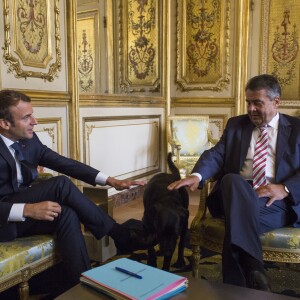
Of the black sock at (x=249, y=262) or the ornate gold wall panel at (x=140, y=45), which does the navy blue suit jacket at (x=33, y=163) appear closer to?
the black sock at (x=249, y=262)

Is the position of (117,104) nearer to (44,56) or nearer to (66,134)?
(66,134)

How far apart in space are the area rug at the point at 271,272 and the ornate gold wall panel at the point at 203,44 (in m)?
2.61

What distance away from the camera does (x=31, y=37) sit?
2.59m

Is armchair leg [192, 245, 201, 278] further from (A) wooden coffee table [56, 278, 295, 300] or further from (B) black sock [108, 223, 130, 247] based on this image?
(A) wooden coffee table [56, 278, 295, 300]

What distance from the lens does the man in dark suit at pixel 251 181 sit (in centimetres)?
153

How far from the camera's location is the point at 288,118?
1.94 meters

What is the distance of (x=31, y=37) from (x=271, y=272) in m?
2.13

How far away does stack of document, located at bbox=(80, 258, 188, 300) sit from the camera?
1.01 m

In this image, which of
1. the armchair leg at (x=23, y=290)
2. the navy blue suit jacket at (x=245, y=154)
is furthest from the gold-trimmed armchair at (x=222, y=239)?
the armchair leg at (x=23, y=290)

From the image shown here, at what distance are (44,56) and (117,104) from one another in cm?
103

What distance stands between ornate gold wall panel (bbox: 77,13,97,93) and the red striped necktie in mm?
3039

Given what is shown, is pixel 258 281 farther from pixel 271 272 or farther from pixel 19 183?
pixel 19 183

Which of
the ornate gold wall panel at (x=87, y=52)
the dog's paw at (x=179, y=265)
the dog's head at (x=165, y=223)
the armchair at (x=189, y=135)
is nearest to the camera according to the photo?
the dog's head at (x=165, y=223)

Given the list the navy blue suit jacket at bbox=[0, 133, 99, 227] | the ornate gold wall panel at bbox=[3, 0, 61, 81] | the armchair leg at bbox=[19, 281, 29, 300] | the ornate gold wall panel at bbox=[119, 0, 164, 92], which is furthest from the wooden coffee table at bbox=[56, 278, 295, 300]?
the ornate gold wall panel at bbox=[119, 0, 164, 92]
